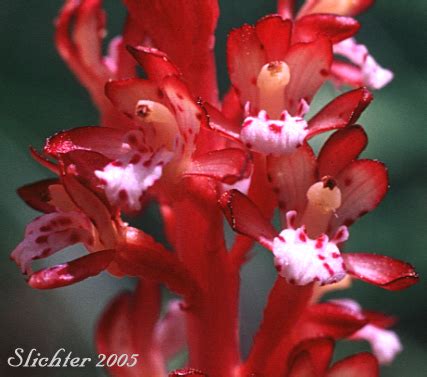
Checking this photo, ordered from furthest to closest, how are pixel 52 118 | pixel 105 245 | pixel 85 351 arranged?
1. pixel 52 118
2. pixel 85 351
3. pixel 105 245

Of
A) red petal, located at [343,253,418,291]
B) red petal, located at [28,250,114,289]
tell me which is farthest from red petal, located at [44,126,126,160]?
red petal, located at [343,253,418,291]

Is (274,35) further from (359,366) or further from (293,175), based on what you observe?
(359,366)

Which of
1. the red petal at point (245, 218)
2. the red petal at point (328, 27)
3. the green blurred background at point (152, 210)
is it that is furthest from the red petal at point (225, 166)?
the green blurred background at point (152, 210)

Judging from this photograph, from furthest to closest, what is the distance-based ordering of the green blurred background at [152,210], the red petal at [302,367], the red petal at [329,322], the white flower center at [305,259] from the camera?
the green blurred background at [152,210]
the red petal at [329,322]
the red petal at [302,367]
the white flower center at [305,259]

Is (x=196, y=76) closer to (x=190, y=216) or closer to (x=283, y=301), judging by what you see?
(x=190, y=216)

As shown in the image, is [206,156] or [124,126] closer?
[206,156]


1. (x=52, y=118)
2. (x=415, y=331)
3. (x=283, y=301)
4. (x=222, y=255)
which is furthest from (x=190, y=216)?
(x=52, y=118)

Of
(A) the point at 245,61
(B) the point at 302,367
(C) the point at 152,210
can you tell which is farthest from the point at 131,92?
(C) the point at 152,210

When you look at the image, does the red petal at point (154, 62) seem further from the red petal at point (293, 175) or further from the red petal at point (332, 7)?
the red petal at point (332, 7)
